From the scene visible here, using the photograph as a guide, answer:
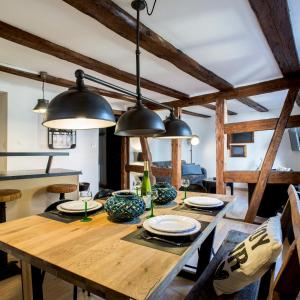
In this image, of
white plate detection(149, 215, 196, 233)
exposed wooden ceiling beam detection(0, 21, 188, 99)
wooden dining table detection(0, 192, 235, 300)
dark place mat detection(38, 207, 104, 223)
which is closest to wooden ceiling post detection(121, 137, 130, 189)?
exposed wooden ceiling beam detection(0, 21, 188, 99)

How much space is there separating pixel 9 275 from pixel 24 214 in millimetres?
877

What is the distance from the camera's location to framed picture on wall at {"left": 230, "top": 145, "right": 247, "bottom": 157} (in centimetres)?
697

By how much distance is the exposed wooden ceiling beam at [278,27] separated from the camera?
1.69m

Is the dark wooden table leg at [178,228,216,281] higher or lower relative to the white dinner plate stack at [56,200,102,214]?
lower

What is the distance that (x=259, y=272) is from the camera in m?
1.06

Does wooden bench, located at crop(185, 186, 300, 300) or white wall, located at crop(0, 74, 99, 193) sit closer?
wooden bench, located at crop(185, 186, 300, 300)

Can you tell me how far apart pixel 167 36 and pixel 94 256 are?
6.72 ft

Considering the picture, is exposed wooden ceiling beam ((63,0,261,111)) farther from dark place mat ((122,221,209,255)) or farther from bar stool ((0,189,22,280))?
bar stool ((0,189,22,280))

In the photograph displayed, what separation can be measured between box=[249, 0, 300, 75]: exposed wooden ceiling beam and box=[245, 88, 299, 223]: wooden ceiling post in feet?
2.45

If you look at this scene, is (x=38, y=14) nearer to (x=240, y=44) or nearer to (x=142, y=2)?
(x=142, y=2)

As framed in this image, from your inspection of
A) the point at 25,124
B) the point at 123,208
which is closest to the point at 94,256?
the point at 123,208

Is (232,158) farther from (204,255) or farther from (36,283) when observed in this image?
(36,283)

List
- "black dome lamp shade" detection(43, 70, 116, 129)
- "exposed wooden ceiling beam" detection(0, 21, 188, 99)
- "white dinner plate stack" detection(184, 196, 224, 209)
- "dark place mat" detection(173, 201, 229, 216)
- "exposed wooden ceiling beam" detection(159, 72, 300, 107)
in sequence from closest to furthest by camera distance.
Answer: "black dome lamp shade" detection(43, 70, 116, 129)
"dark place mat" detection(173, 201, 229, 216)
"white dinner plate stack" detection(184, 196, 224, 209)
"exposed wooden ceiling beam" detection(0, 21, 188, 99)
"exposed wooden ceiling beam" detection(159, 72, 300, 107)

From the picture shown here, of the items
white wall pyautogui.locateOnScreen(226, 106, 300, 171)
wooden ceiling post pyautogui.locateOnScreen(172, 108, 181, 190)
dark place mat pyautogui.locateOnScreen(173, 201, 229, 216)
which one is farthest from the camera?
white wall pyautogui.locateOnScreen(226, 106, 300, 171)
